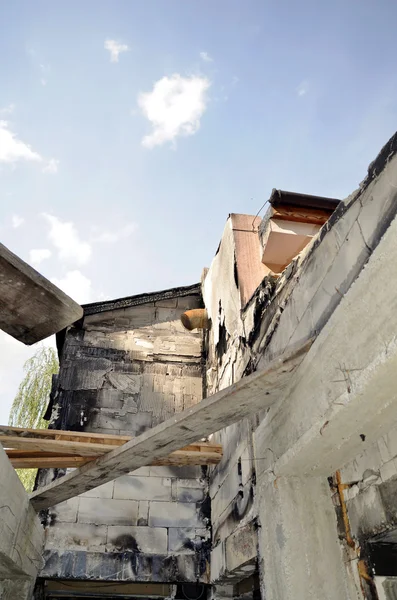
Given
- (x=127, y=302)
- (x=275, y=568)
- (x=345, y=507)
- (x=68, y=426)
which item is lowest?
(x=275, y=568)

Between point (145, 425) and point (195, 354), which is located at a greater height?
point (195, 354)

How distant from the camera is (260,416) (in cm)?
374

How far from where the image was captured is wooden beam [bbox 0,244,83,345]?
116 inches

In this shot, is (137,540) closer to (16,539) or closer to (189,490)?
(189,490)

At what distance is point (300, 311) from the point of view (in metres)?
3.07

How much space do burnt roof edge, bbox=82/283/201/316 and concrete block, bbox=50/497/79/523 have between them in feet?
9.41

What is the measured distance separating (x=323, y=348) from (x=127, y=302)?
16.5 feet

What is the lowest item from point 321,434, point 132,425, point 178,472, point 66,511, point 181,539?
point 321,434

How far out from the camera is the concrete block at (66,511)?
5109 millimetres

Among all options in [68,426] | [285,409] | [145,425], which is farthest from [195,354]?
[285,409]

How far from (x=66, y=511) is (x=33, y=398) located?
155 inches

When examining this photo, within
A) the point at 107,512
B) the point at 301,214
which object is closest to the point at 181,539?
the point at 107,512

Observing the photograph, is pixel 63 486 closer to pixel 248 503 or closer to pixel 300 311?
pixel 248 503

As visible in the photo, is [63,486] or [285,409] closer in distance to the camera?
[285,409]
